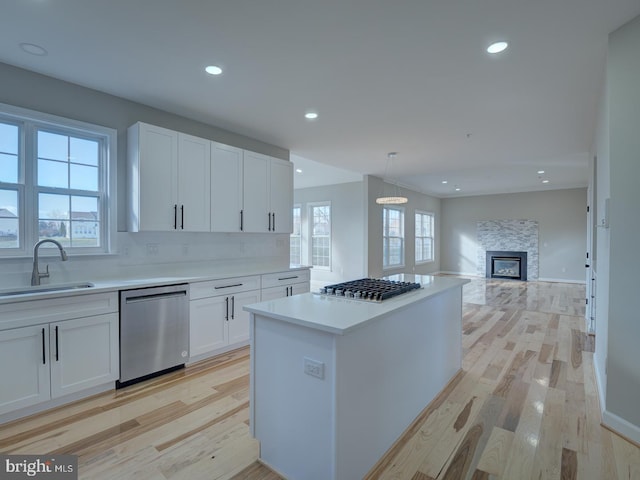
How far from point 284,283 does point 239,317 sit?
2.48 ft

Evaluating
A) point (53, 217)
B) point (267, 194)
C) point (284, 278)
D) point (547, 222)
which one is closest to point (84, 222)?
point (53, 217)

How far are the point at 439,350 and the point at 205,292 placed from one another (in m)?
2.33

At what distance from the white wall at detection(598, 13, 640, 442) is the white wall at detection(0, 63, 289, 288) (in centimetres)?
379

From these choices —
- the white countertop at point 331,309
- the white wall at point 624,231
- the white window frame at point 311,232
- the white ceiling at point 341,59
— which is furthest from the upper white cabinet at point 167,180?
the white window frame at point 311,232

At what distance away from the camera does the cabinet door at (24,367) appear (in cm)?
226

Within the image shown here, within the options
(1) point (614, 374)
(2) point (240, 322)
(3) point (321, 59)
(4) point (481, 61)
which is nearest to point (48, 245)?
(2) point (240, 322)

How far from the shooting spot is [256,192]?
4.25 meters

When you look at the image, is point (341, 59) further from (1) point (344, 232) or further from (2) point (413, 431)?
(1) point (344, 232)

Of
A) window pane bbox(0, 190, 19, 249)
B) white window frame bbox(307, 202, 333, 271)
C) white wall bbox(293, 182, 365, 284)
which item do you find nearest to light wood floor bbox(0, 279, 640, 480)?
window pane bbox(0, 190, 19, 249)

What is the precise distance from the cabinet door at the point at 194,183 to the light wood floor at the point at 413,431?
1522 millimetres

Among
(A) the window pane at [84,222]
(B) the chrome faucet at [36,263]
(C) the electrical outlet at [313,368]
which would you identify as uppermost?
(A) the window pane at [84,222]

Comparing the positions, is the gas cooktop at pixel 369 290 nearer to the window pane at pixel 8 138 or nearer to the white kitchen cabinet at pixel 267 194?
the white kitchen cabinet at pixel 267 194

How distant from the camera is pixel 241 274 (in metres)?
3.73

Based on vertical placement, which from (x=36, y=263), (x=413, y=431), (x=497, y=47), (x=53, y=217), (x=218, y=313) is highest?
(x=497, y=47)
